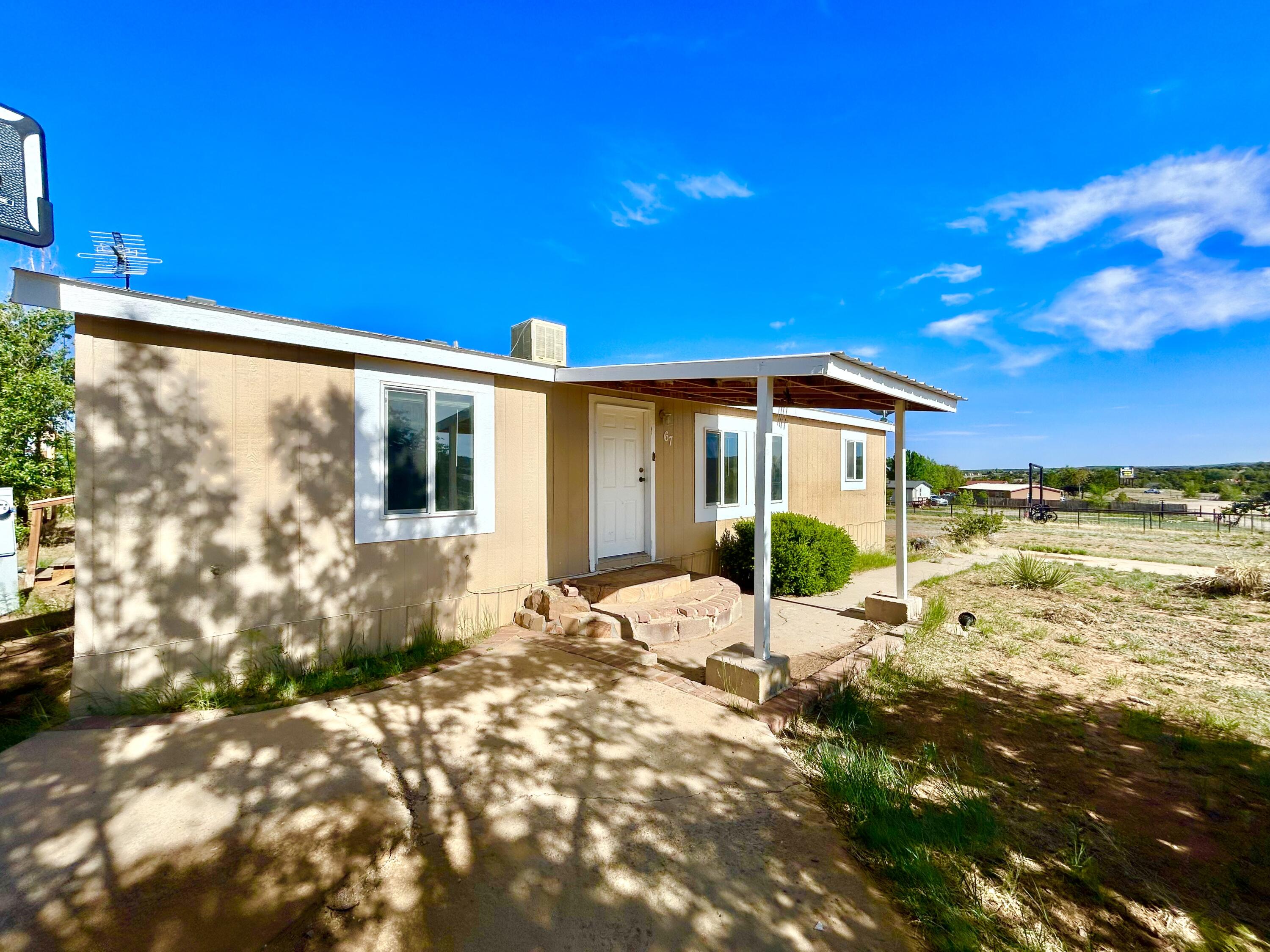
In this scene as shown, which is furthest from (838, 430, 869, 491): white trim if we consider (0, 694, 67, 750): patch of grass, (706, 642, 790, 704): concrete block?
(0, 694, 67, 750): patch of grass

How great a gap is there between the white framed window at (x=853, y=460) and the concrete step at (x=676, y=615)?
6429mm

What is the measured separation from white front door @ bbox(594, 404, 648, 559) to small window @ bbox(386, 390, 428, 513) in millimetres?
2126

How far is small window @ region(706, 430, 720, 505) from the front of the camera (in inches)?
325

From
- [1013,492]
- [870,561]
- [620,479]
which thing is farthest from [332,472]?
[1013,492]

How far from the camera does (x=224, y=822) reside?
2.48 m

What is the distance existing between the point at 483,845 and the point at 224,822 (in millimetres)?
1239

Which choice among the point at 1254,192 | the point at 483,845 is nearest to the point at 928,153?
the point at 1254,192

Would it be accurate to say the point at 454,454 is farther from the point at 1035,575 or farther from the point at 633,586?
the point at 1035,575

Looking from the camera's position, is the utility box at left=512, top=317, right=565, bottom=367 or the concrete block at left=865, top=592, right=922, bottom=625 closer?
the concrete block at left=865, top=592, right=922, bottom=625

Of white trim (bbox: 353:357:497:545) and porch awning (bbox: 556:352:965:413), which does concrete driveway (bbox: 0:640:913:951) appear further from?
porch awning (bbox: 556:352:965:413)

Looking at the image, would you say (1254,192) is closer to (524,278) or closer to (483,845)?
(524,278)

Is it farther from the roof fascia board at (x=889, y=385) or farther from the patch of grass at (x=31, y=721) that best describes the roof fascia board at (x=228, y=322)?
the roof fascia board at (x=889, y=385)

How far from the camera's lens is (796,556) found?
24.7 ft

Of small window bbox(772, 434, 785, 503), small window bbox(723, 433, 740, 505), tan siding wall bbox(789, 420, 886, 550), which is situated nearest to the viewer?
small window bbox(723, 433, 740, 505)
